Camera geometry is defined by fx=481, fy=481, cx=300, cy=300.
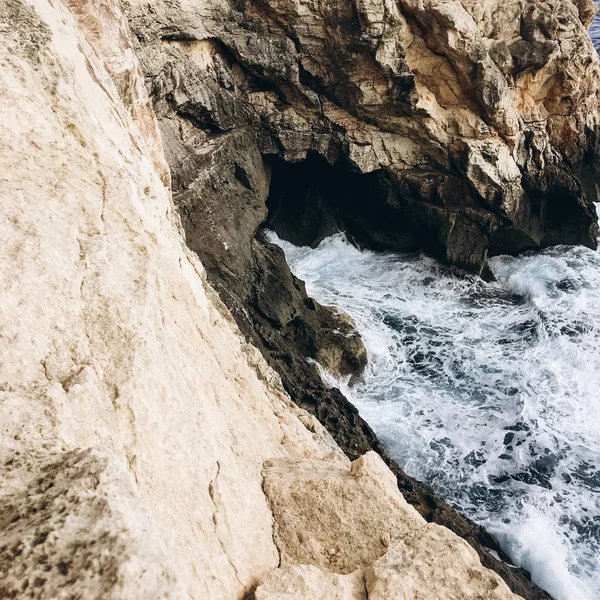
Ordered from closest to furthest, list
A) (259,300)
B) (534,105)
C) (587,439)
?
(587,439) → (259,300) → (534,105)

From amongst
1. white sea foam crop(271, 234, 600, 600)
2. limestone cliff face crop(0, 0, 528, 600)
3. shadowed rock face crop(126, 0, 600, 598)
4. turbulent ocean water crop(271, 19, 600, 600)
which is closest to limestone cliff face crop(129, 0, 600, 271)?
shadowed rock face crop(126, 0, 600, 598)

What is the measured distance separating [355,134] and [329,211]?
175 inches

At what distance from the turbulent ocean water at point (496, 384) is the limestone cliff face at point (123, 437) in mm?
8209

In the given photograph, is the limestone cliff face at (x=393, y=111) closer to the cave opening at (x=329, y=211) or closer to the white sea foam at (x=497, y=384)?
the cave opening at (x=329, y=211)

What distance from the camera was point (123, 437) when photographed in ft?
12.2

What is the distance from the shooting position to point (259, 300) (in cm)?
1625

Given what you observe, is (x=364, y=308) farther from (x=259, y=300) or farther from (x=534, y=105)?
(x=534, y=105)

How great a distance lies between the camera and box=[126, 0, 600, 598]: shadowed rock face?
16328 mm

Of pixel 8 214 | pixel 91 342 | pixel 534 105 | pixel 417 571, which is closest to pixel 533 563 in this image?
pixel 417 571

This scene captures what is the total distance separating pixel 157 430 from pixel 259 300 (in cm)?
1234

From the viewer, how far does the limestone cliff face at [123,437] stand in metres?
2.65

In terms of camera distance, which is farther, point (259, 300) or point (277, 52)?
point (277, 52)

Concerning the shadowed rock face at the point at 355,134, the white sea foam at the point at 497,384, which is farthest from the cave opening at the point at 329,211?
the white sea foam at the point at 497,384

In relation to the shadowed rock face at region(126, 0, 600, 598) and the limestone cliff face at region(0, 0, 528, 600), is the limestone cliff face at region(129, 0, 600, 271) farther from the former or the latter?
the limestone cliff face at region(0, 0, 528, 600)
